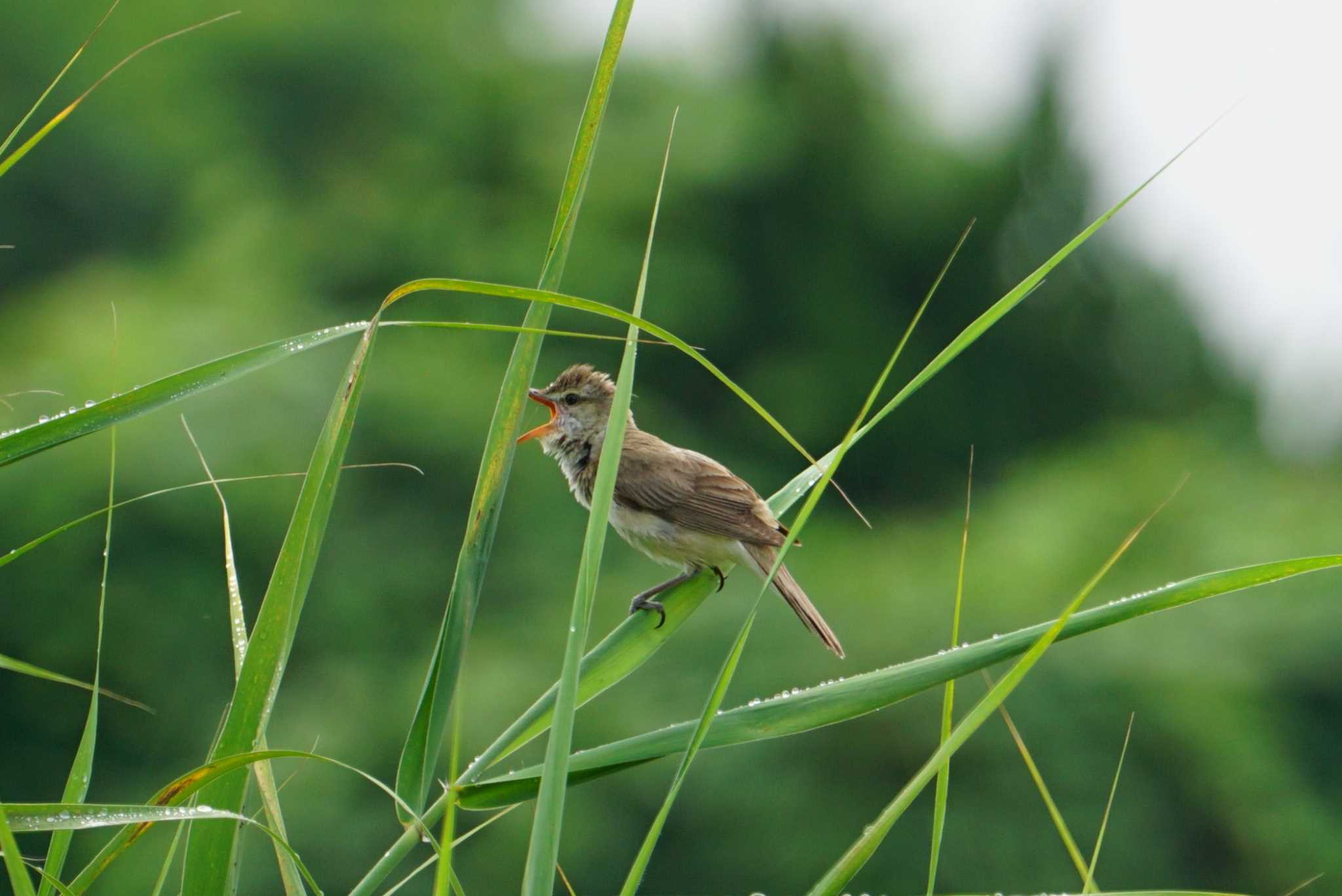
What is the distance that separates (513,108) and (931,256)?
4370mm

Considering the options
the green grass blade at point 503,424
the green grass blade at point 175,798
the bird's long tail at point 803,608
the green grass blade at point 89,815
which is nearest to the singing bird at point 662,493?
the bird's long tail at point 803,608

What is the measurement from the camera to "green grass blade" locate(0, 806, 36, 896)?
4.09 feet

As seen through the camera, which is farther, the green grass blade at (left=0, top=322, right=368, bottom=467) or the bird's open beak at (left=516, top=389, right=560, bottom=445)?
the bird's open beak at (left=516, top=389, right=560, bottom=445)

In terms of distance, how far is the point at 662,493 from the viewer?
406 cm

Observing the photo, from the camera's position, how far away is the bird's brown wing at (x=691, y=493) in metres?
3.82

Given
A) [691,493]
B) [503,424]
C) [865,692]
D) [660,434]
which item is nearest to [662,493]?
[691,493]

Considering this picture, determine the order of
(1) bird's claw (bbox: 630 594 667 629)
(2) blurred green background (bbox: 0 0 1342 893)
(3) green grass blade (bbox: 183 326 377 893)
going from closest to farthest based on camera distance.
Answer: (3) green grass blade (bbox: 183 326 377 893)
(1) bird's claw (bbox: 630 594 667 629)
(2) blurred green background (bbox: 0 0 1342 893)

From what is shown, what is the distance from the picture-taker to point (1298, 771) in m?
6.66

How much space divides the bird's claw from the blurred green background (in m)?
1.22

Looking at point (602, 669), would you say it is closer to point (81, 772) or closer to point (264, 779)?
point (264, 779)

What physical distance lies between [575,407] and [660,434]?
4.37m

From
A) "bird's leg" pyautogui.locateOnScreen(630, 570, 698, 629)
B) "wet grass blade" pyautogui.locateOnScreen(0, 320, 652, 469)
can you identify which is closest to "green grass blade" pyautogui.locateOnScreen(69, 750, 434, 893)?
"wet grass blade" pyautogui.locateOnScreen(0, 320, 652, 469)

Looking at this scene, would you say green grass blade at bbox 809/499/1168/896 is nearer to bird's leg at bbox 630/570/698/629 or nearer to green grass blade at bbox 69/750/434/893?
green grass blade at bbox 69/750/434/893

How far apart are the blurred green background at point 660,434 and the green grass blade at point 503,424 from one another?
1.02m
